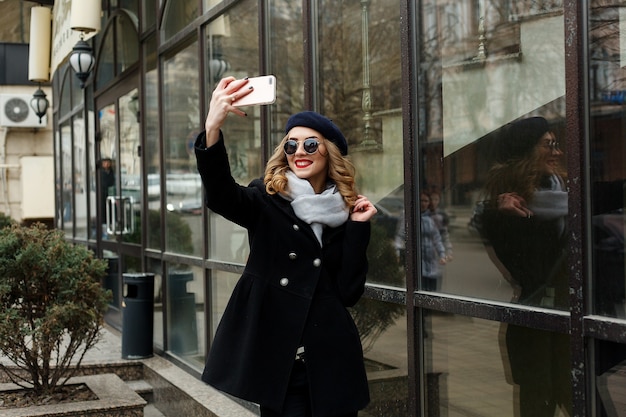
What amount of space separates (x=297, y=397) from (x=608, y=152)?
1414mm

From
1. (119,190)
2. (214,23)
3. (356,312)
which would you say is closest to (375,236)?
(356,312)

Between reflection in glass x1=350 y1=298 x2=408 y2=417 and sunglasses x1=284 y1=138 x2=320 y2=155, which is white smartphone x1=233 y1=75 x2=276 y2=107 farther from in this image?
reflection in glass x1=350 y1=298 x2=408 y2=417

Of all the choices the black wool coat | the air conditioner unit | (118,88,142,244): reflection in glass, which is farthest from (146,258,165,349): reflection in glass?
the air conditioner unit

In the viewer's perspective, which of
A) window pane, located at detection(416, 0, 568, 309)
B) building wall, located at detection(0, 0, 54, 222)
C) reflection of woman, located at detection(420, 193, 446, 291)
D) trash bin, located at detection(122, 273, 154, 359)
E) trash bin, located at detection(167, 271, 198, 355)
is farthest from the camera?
building wall, located at detection(0, 0, 54, 222)

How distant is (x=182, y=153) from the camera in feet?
27.0

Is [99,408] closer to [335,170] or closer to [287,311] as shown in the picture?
[287,311]

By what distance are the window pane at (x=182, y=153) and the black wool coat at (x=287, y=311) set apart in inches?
168

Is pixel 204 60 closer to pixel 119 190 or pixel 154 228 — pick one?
pixel 154 228

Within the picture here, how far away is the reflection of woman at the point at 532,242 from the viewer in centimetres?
365

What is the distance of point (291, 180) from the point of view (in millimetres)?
3434

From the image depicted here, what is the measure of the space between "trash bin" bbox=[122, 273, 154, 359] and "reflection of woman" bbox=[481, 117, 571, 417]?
16.6 feet

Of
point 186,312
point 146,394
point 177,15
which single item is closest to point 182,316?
point 186,312

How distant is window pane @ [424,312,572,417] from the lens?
3709 mm

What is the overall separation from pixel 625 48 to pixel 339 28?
2.35 metres
